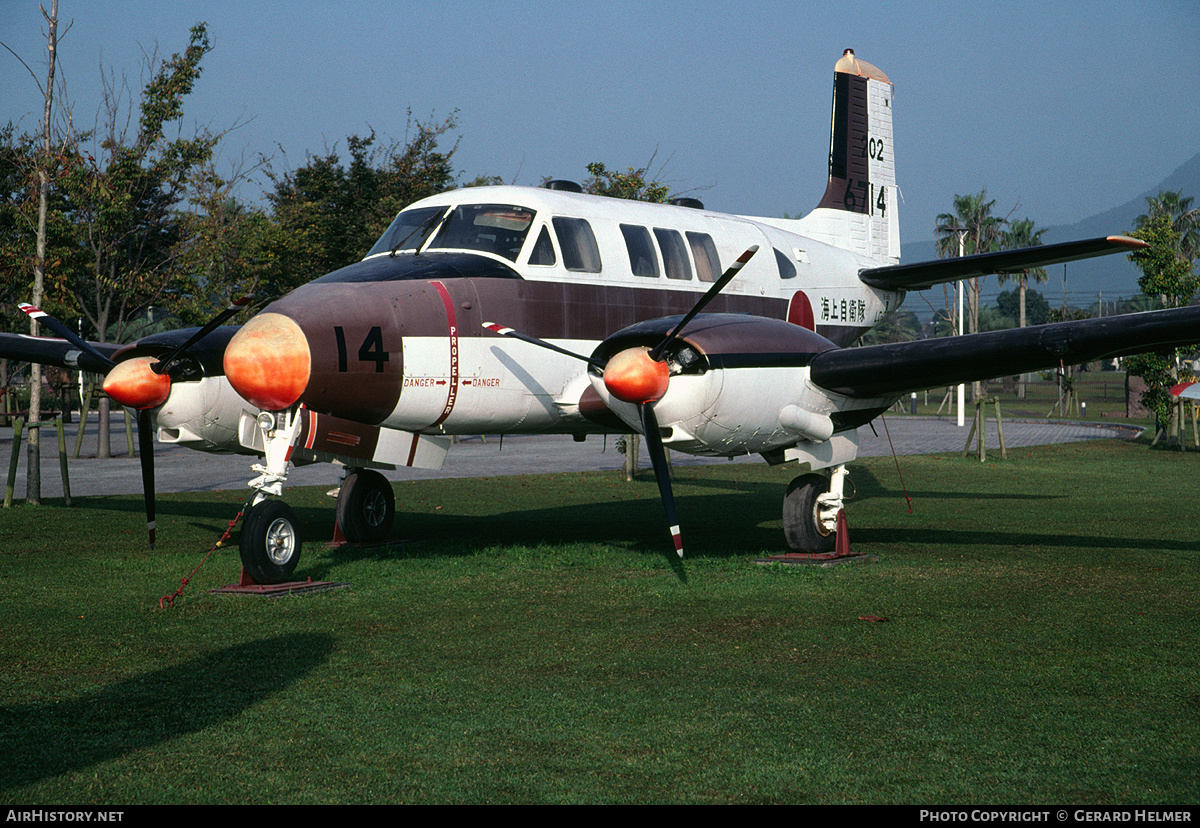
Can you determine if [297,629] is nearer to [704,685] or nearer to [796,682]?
[704,685]

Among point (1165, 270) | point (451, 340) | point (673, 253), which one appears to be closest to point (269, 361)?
point (451, 340)

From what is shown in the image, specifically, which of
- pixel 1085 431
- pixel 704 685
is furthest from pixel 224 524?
pixel 1085 431

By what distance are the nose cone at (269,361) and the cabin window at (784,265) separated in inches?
292

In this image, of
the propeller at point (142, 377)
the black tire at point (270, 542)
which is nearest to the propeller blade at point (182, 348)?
the propeller at point (142, 377)

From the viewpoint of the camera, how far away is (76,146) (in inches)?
978

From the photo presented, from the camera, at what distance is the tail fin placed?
17.3 metres

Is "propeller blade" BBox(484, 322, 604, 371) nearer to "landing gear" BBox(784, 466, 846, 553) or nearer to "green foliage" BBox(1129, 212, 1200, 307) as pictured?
"landing gear" BBox(784, 466, 846, 553)

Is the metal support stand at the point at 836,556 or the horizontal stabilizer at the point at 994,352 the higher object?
the horizontal stabilizer at the point at 994,352

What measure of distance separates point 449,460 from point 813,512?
17.9 m

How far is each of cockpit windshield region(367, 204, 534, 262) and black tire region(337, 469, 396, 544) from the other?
3.16 metres

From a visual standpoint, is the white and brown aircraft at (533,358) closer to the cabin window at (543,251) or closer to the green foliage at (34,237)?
the cabin window at (543,251)

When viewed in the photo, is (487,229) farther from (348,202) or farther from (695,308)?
(348,202)

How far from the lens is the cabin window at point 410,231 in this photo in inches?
444

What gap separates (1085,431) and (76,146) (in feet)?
117
